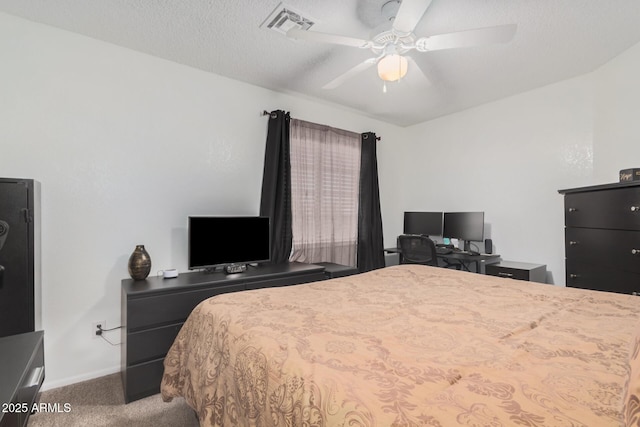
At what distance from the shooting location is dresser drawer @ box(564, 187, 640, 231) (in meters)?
1.87

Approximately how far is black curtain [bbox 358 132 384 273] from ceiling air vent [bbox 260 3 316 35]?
2011 mm

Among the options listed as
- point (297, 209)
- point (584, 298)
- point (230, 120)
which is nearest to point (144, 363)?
point (297, 209)

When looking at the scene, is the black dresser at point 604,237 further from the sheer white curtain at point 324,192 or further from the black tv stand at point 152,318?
the black tv stand at point 152,318

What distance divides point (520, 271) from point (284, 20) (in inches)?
117

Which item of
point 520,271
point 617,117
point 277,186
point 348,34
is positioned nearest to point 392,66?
point 348,34

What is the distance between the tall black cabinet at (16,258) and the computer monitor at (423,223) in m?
3.80

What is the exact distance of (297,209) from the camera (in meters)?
3.37

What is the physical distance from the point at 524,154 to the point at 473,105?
0.86m

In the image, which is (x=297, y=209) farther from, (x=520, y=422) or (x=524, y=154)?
(x=520, y=422)

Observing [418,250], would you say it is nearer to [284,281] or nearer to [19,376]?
[284,281]

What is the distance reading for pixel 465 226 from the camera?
358 centimetres

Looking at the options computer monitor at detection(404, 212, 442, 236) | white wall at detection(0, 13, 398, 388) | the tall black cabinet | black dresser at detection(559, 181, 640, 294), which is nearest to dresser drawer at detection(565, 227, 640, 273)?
black dresser at detection(559, 181, 640, 294)

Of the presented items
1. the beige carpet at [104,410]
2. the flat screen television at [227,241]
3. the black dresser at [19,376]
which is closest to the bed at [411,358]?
the beige carpet at [104,410]

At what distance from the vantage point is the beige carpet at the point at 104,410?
5.75 ft
